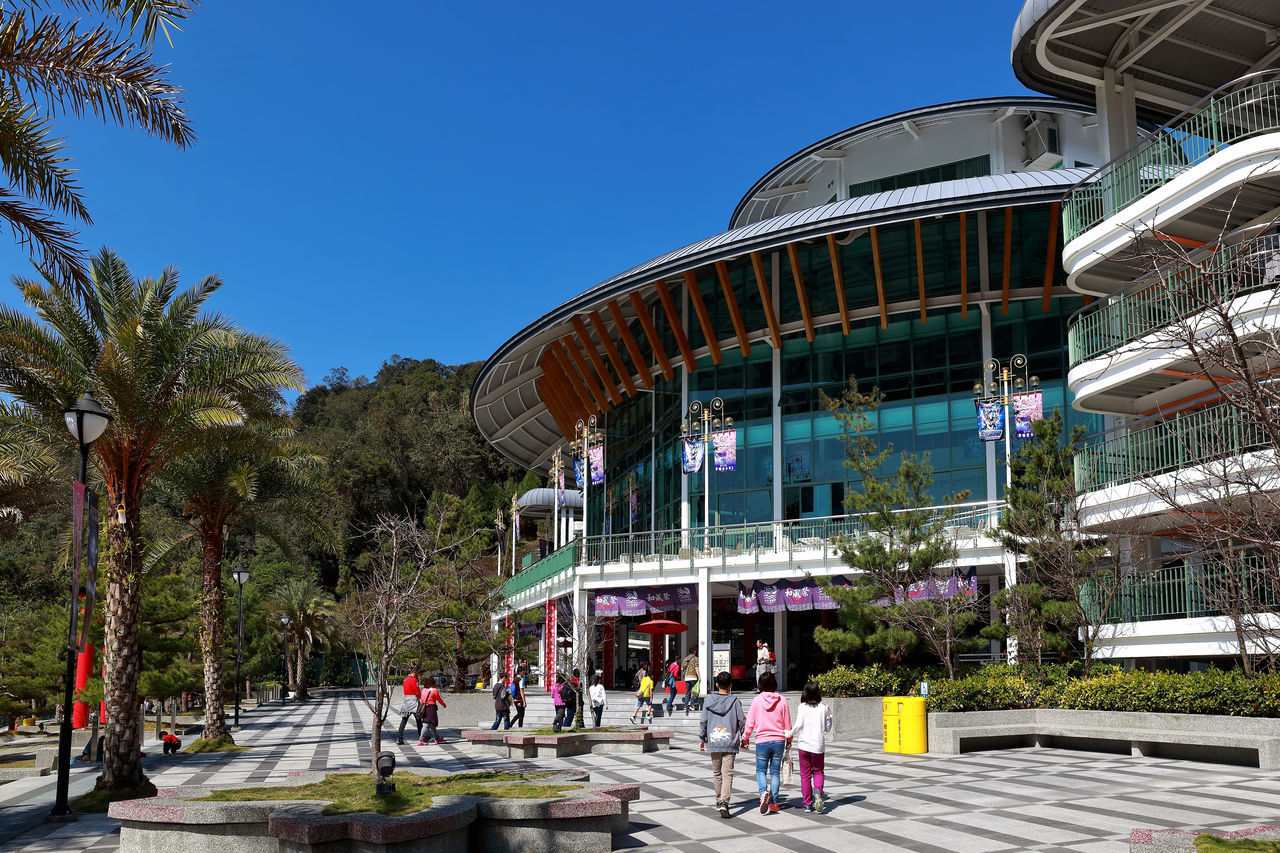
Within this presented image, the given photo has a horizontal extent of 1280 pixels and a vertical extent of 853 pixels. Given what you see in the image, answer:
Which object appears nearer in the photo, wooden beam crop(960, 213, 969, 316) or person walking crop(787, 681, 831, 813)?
person walking crop(787, 681, 831, 813)

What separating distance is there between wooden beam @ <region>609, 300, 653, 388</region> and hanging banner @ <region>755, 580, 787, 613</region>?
9.89m

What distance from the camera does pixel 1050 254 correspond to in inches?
1246

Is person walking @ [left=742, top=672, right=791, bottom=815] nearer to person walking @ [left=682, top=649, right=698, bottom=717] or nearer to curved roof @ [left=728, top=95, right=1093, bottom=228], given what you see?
person walking @ [left=682, top=649, right=698, bottom=717]

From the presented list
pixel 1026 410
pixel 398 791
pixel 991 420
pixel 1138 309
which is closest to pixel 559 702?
pixel 398 791

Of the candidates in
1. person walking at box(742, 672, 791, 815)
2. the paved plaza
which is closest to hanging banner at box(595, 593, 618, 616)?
the paved plaza

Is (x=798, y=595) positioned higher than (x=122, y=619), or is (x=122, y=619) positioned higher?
(x=798, y=595)

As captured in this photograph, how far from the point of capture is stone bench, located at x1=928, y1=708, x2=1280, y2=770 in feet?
50.1

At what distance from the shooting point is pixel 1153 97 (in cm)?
2377

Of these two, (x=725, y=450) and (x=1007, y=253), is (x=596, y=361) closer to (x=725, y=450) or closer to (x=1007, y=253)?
(x=725, y=450)

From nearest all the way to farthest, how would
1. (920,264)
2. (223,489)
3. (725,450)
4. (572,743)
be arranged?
1. (572,743)
2. (223,489)
3. (920,264)
4. (725,450)

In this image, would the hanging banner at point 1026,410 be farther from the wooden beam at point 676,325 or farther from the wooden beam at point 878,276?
the wooden beam at point 676,325

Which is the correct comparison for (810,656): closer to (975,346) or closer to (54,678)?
(975,346)

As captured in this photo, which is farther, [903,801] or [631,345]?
[631,345]

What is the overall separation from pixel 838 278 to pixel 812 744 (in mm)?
23126
